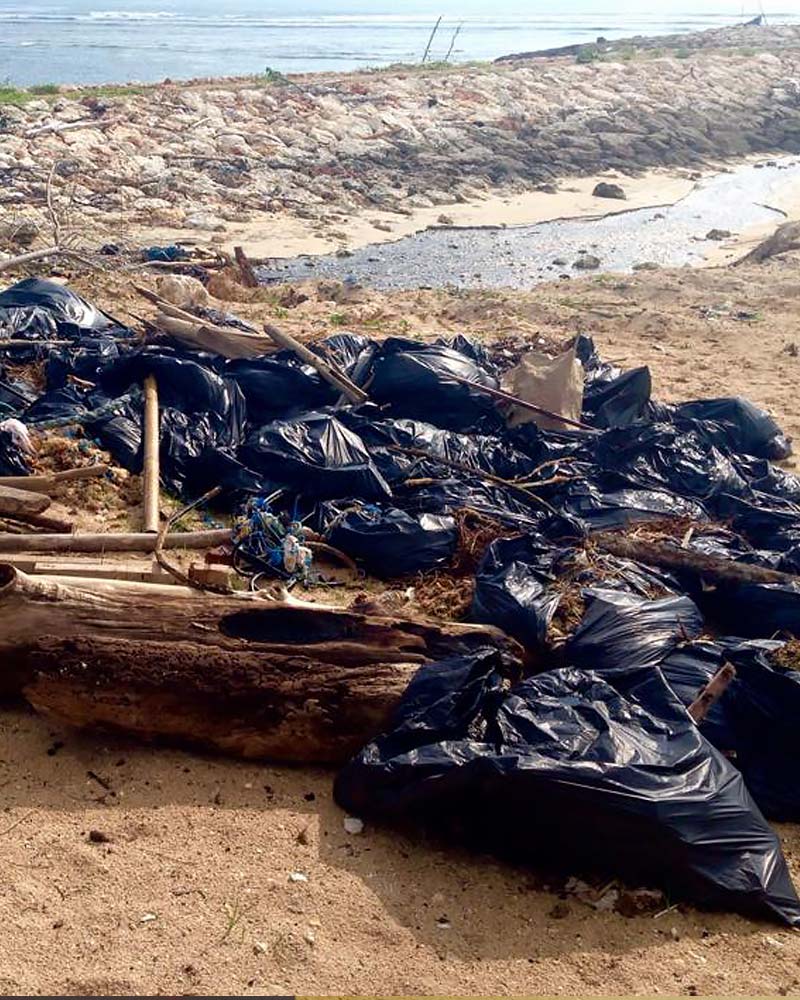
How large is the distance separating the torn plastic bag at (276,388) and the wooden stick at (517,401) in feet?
2.56

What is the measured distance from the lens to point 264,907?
2.95 m

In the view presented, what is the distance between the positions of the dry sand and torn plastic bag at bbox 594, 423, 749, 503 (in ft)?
7.84

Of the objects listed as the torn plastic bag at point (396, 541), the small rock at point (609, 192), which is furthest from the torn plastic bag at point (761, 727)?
the small rock at point (609, 192)

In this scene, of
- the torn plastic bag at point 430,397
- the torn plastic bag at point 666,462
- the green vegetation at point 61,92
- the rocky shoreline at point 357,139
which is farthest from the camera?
the green vegetation at point 61,92

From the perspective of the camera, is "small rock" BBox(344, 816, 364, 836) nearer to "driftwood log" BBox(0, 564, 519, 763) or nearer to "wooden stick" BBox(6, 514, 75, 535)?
"driftwood log" BBox(0, 564, 519, 763)

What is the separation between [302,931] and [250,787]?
637 mm

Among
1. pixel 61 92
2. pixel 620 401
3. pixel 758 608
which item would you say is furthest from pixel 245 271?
pixel 61 92

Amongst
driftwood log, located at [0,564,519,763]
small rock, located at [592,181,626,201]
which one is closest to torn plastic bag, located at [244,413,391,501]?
driftwood log, located at [0,564,519,763]

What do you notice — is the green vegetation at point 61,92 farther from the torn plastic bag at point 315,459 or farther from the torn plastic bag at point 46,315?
the torn plastic bag at point 315,459

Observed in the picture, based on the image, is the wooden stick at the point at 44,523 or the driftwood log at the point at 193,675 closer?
the driftwood log at the point at 193,675

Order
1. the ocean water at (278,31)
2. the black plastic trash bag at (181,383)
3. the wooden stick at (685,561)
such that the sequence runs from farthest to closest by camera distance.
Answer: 1. the ocean water at (278,31)
2. the black plastic trash bag at (181,383)
3. the wooden stick at (685,561)

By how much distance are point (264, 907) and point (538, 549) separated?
2.12 m

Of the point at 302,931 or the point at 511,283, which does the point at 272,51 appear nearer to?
→ the point at 511,283

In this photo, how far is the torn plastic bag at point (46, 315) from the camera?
6531mm
